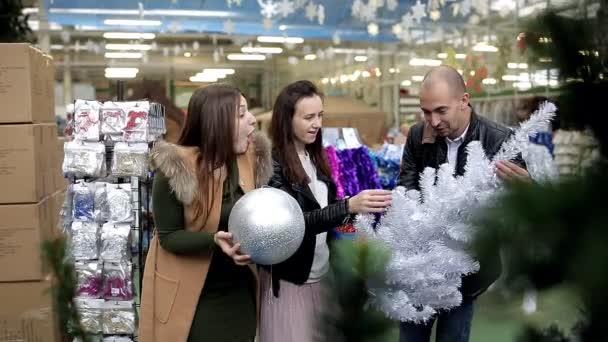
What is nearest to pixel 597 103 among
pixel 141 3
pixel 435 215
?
pixel 435 215

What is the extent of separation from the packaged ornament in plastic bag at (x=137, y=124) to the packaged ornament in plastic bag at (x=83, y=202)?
0.83 feet

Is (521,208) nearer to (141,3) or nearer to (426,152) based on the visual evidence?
(426,152)

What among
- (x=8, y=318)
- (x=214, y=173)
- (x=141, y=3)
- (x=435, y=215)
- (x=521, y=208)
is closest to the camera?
(x=521, y=208)

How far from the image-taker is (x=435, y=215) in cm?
149

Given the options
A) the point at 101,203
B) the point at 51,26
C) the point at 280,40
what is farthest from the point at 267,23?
the point at 101,203

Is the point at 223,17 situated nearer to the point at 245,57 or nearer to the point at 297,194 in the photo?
the point at 245,57

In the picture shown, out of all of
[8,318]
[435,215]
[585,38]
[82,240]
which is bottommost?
[8,318]

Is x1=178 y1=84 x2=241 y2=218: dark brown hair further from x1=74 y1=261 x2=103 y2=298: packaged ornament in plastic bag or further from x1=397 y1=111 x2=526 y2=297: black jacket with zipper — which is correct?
x1=74 y1=261 x2=103 y2=298: packaged ornament in plastic bag

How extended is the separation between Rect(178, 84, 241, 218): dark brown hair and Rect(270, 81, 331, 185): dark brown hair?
0.90 feet

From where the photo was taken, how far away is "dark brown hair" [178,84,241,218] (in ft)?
6.51

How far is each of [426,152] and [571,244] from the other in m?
1.74

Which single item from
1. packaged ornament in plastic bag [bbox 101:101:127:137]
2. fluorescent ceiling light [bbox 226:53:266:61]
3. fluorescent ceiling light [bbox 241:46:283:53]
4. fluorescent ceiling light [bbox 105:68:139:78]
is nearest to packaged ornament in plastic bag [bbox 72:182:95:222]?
packaged ornament in plastic bag [bbox 101:101:127:137]

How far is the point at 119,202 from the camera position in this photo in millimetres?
2871

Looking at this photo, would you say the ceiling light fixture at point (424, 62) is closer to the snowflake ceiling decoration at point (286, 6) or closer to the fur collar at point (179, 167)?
the snowflake ceiling decoration at point (286, 6)
